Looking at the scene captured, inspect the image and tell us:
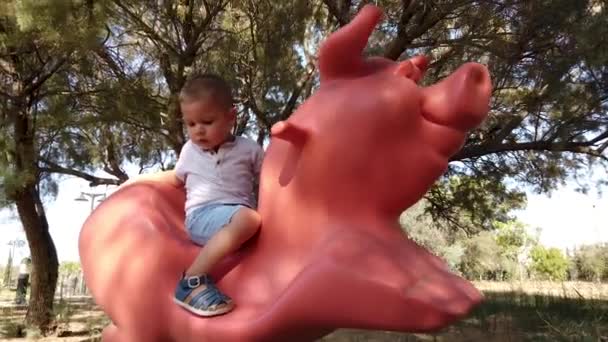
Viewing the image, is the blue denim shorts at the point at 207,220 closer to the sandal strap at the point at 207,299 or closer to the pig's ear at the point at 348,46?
the sandal strap at the point at 207,299

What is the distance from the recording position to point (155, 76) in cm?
571

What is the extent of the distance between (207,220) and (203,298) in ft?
0.85

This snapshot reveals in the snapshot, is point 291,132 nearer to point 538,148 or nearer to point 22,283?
point 538,148

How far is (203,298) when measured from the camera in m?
1.48

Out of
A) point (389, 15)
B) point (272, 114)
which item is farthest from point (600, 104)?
point (272, 114)

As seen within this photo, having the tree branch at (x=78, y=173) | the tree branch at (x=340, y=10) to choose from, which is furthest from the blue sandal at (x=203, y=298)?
the tree branch at (x=78, y=173)

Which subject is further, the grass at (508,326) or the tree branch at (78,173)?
the tree branch at (78,173)

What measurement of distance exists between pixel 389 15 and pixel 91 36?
2655mm

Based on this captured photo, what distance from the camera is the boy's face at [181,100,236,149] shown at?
1.66 meters

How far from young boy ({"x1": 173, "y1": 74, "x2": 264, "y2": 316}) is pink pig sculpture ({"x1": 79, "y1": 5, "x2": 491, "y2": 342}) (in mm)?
48

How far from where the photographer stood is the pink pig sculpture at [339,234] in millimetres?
1289

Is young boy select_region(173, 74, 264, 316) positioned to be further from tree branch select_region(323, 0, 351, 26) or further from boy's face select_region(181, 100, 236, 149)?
tree branch select_region(323, 0, 351, 26)

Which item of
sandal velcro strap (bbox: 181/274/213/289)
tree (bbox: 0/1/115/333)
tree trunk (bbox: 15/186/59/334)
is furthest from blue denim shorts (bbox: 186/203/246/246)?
tree trunk (bbox: 15/186/59/334)

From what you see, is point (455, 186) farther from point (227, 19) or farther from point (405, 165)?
point (405, 165)
